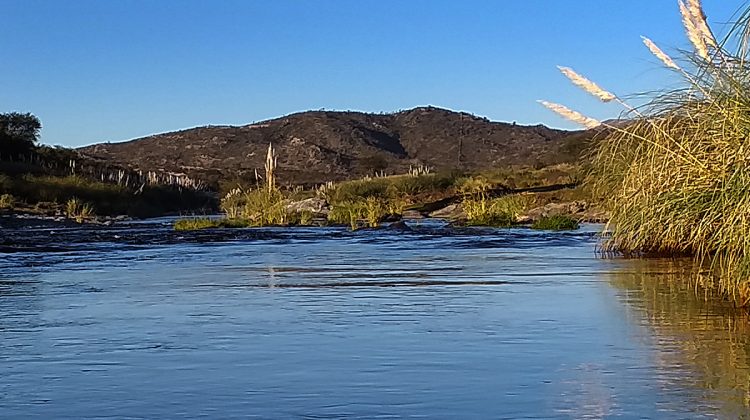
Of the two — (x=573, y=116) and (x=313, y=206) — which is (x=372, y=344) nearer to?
(x=573, y=116)

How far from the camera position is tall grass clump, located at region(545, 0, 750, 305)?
7078 millimetres

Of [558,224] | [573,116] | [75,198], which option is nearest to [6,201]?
[75,198]

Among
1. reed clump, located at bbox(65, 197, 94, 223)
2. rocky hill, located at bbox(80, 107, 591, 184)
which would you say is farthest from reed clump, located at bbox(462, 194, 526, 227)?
rocky hill, located at bbox(80, 107, 591, 184)

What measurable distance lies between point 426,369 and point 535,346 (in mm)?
956

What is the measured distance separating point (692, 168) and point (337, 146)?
10051cm

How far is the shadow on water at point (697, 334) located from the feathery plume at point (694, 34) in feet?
6.21

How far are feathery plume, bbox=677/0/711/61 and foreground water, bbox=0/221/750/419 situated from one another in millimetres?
1912

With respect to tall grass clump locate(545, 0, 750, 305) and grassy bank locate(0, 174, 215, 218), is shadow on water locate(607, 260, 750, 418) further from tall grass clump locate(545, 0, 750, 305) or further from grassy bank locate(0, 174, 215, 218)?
grassy bank locate(0, 174, 215, 218)

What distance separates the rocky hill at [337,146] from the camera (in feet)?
319

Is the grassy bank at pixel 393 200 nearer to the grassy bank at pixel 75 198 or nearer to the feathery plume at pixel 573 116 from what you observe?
the grassy bank at pixel 75 198

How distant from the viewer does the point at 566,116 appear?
9594 mm

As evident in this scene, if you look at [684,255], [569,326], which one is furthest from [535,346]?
[684,255]

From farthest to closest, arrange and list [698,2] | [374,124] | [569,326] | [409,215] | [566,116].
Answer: [374,124] < [409,215] < [566,116] < [698,2] < [569,326]

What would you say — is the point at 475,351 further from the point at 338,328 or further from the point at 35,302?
the point at 35,302
